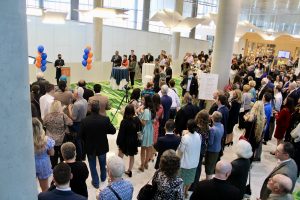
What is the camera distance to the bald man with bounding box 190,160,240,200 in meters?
2.75

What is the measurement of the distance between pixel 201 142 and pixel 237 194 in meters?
1.61

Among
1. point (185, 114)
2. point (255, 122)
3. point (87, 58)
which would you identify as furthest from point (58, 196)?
point (87, 58)

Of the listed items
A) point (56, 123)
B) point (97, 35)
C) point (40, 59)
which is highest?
point (97, 35)

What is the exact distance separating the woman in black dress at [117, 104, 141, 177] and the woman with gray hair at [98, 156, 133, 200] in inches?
76.5

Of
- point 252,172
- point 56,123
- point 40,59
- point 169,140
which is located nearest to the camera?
point 169,140

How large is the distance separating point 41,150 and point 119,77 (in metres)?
8.19

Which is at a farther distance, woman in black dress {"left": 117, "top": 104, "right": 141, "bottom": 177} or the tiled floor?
the tiled floor

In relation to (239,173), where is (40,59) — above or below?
above

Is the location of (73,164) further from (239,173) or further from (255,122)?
(255,122)

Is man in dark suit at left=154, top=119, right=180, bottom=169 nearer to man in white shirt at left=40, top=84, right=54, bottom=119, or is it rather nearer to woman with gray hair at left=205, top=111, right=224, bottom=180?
woman with gray hair at left=205, top=111, right=224, bottom=180

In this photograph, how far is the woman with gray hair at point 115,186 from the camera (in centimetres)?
256

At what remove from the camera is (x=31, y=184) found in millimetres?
2143

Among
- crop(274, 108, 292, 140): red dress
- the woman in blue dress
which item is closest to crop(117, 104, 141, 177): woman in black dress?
the woman in blue dress

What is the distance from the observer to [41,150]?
360cm
